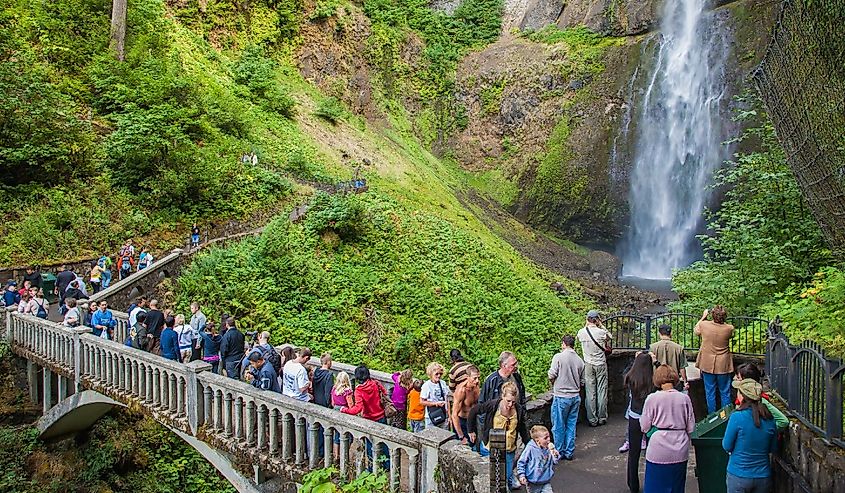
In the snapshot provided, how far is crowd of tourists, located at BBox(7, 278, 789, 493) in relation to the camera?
528 centimetres

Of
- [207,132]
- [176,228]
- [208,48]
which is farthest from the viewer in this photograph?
[208,48]

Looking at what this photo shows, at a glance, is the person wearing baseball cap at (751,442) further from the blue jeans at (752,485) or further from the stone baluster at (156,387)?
the stone baluster at (156,387)

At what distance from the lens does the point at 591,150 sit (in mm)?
37250

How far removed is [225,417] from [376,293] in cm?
1049

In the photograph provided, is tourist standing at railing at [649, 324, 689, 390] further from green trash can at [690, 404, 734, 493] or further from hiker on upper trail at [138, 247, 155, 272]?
hiker on upper trail at [138, 247, 155, 272]

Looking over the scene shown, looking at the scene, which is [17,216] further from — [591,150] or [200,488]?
[591,150]

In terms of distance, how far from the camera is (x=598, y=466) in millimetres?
7391

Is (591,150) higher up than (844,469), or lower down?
higher up

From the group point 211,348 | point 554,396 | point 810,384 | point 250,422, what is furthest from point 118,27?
point 810,384

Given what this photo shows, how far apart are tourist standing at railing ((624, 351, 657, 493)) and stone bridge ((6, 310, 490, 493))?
235 centimetres

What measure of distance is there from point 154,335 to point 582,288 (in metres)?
21.2

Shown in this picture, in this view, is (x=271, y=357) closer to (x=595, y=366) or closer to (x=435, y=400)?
(x=435, y=400)


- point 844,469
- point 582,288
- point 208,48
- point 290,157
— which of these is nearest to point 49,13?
point 208,48

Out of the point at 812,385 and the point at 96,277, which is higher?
the point at 96,277
